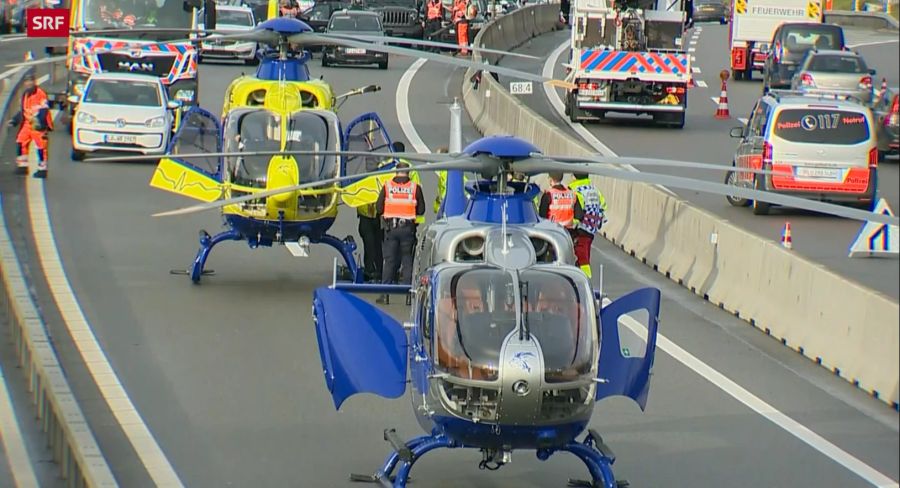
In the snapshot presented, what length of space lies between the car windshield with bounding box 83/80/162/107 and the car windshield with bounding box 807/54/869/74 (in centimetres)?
1690

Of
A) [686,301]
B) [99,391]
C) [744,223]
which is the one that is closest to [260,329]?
[99,391]

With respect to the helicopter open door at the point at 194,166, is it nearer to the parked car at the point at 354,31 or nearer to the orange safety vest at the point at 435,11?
the parked car at the point at 354,31

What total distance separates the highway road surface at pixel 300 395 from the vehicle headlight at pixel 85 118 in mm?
7348

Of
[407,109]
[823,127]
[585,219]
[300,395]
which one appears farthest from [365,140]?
[407,109]

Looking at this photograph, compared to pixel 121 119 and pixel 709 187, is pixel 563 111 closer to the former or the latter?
pixel 121 119

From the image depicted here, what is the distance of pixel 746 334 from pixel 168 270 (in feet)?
24.7

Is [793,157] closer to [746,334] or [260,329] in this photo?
[746,334]

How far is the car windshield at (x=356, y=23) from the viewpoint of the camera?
1961 inches

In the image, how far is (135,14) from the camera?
117 ft

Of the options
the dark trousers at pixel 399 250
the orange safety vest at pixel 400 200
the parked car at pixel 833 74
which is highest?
the parked car at pixel 833 74

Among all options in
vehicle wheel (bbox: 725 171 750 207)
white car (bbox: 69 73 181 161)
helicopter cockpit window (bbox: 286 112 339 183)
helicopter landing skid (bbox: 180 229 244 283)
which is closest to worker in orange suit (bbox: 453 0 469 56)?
white car (bbox: 69 73 181 161)

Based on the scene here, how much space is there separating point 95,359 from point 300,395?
245 centimetres

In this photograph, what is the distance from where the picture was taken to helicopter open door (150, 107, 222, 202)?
19.7m

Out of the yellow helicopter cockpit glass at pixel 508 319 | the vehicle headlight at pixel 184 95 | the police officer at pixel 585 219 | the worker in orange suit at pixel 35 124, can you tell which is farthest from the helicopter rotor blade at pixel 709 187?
the vehicle headlight at pixel 184 95
